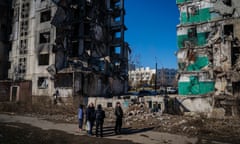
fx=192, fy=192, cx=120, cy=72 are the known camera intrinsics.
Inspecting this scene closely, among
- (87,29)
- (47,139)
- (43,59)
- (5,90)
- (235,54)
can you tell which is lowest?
(47,139)

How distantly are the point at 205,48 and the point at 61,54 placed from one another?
1986 cm

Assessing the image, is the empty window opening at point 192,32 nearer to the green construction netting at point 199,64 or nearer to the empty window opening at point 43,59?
the green construction netting at point 199,64

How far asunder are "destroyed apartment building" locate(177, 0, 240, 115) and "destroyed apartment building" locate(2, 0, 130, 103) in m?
12.6

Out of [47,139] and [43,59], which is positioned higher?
[43,59]

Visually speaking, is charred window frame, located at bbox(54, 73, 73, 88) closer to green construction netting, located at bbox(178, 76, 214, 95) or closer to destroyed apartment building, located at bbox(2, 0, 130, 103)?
destroyed apartment building, located at bbox(2, 0, 130, 103)

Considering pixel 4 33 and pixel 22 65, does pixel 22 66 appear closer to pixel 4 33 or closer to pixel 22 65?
pixel 22 65

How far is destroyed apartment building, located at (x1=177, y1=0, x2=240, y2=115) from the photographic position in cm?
1828

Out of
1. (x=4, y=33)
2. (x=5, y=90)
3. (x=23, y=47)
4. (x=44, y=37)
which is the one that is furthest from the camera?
(x=4, y=33)

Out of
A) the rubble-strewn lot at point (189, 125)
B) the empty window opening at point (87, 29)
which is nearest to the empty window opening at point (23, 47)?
the empty window opening at point (87, 29)

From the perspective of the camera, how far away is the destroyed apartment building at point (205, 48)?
18.3 m

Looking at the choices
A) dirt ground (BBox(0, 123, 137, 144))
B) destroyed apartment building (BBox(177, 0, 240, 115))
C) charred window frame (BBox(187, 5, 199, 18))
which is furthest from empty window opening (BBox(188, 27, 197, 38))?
dirt ground (BBox(0, 123, 137, 144))

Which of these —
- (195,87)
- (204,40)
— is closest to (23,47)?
(195,87)

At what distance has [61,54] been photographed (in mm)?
28797

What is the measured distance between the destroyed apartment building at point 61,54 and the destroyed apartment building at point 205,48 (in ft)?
41.4
